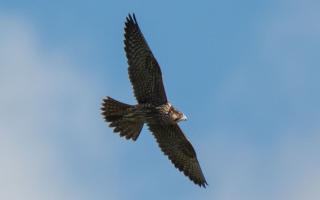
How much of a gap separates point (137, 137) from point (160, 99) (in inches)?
46.4

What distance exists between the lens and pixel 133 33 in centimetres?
2470

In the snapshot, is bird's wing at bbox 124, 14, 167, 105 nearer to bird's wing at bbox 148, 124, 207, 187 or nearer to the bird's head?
the bird's head

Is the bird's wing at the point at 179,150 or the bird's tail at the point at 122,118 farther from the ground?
the bird's wing at the point at 179,150

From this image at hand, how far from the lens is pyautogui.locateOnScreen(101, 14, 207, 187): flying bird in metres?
24.4

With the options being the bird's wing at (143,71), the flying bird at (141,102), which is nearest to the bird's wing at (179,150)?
the flying bird at (141,102)

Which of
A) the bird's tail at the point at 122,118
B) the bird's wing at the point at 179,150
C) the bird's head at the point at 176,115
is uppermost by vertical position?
the bird's head at the point at 176,115

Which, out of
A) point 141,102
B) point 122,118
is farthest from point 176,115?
point 122,118

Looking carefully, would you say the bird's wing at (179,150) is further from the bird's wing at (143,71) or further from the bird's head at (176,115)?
the bird's wing at (143,71)

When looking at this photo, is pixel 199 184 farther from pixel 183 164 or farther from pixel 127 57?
pixel 127 57

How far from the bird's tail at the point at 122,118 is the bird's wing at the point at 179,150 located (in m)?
0.57

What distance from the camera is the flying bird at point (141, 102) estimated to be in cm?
2442

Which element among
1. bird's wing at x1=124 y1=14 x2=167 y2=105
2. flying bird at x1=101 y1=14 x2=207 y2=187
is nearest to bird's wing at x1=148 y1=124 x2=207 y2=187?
flying bird at x1=101 y1=14 x2=207 y2=187

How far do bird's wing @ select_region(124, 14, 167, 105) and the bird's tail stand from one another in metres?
0.42

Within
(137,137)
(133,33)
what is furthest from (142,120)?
(133,33)
